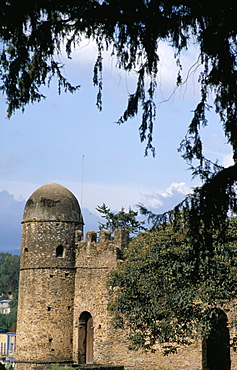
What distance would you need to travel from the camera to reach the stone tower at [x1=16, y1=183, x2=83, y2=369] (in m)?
25.9

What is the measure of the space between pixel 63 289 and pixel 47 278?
0.83 meters

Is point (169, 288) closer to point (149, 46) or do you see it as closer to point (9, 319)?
point (149, 46)

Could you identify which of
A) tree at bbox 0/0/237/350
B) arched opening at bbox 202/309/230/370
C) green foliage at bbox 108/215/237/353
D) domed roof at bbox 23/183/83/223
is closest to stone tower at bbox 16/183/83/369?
domed roof at bbox 23/183/83/223

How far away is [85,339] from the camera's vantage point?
87.1 ft

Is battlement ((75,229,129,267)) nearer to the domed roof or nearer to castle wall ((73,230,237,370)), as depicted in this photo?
castle wall ((73,230,237,370))

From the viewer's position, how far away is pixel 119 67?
873 cm

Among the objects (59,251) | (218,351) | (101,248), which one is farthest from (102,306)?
(218,351)

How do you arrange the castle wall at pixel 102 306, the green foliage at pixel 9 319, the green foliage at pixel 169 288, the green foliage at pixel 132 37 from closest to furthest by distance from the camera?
the green foliage at pixel 132 37 < the green foliage at pixel 169 288 < the castle wall at pixel 102 306 < the green foliage at pixel 9 319

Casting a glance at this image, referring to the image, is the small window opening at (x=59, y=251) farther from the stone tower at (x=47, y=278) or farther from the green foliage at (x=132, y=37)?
the green foliage at (x=132, y=37)

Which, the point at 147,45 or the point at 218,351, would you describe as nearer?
the point at 147,45

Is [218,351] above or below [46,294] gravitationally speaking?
below

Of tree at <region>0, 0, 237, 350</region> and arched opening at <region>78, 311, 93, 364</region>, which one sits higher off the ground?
tree at <region>0, 0, 237, 350</region>

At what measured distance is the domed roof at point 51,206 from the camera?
88.8 feet

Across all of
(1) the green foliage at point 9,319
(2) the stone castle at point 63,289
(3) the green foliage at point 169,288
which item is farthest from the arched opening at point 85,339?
(1) the green foliage at point 9,319
